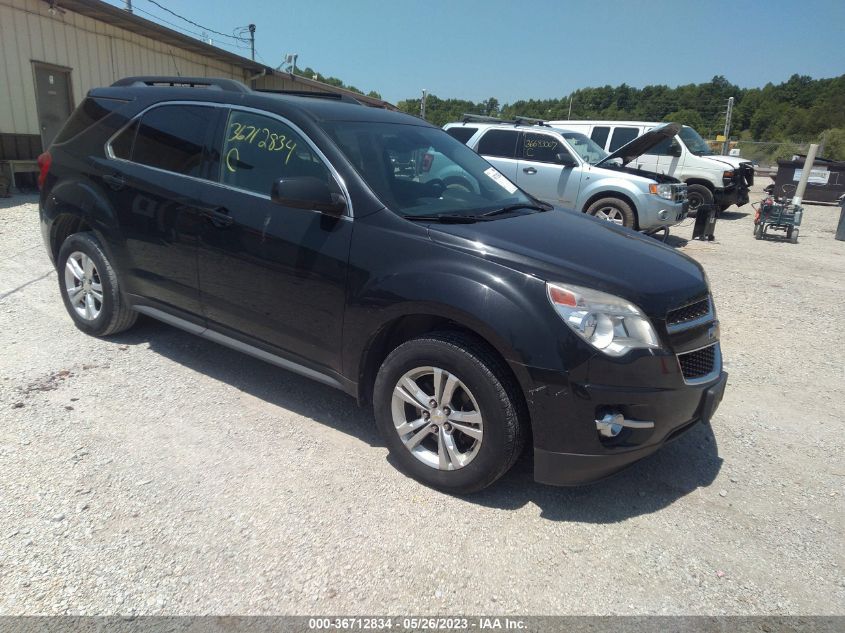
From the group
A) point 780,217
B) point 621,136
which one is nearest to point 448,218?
point 780,217

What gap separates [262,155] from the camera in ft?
11.5

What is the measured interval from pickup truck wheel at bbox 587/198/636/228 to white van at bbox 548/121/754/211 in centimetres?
411

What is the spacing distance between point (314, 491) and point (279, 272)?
121cm

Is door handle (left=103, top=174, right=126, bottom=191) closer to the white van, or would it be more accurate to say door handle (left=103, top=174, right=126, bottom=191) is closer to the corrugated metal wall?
the corrugated metal wall

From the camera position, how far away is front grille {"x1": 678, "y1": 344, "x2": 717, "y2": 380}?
280cm

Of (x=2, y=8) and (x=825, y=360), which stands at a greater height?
(x=2, y=8)

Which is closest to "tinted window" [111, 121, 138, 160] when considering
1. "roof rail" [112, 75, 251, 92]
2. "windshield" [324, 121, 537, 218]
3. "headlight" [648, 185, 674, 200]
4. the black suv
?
the black suv

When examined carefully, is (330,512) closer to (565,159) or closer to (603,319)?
(603,319)

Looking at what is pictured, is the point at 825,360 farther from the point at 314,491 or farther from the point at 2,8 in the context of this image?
the point at 2,8

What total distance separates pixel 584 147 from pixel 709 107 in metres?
89.7

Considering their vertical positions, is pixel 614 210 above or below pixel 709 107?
below

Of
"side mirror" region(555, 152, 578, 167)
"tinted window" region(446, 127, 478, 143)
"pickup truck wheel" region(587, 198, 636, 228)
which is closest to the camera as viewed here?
"pickup truck wheel" region(587, 198, 636, 228)

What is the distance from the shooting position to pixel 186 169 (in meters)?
3.76

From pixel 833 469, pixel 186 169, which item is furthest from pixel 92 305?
pixel 833 469
